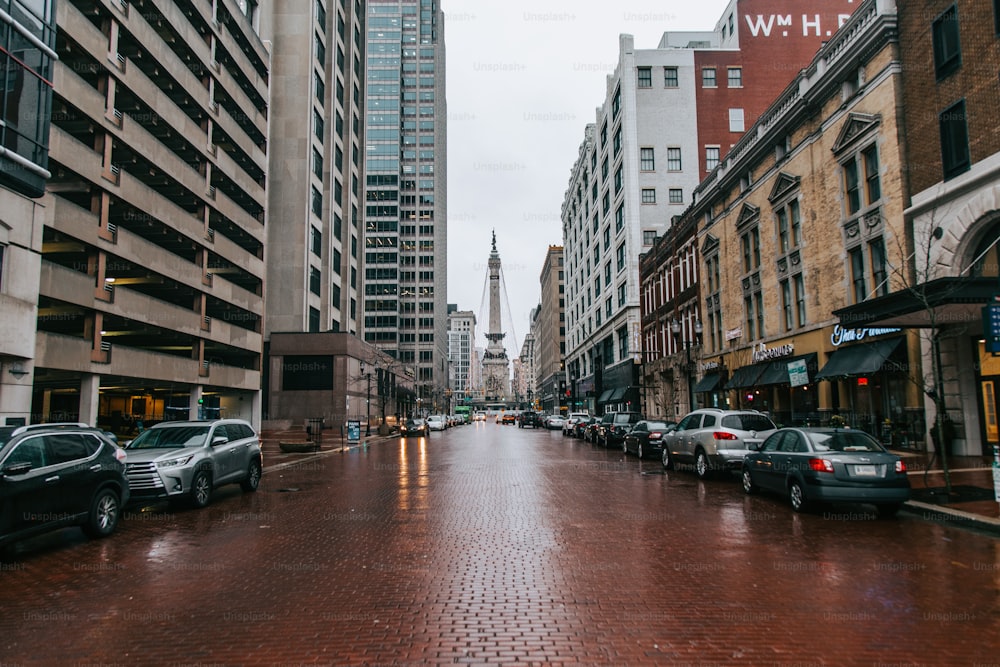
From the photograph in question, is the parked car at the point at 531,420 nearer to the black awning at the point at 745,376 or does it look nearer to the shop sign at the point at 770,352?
the black awning at the point at 745,376

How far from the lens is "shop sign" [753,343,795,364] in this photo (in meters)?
28.1

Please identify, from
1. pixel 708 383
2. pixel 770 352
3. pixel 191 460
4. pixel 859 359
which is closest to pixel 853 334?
pixel 859 359

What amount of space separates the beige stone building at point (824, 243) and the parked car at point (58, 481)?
58.5 feet

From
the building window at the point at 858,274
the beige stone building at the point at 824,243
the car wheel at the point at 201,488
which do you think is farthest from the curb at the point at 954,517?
the building window at the point at 858,274

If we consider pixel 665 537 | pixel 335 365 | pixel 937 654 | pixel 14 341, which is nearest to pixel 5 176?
pixel 14 341

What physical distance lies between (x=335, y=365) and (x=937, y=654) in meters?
54.0

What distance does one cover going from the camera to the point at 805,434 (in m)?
11.8

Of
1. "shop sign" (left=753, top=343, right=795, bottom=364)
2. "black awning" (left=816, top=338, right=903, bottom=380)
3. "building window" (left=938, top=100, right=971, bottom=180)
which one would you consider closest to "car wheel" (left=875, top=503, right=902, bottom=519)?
"black awning" (left=816, top=338, right=903, bottom=380)

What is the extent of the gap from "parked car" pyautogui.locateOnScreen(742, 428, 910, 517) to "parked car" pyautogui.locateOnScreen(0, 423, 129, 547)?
11.3 m

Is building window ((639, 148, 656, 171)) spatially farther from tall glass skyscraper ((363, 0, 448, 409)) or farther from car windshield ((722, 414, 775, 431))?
tall glass skyscraper ((363, 0, 448, 409))

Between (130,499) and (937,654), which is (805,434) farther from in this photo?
(130,499)

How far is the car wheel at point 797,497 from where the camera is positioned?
37.1 ft

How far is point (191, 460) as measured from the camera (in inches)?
499

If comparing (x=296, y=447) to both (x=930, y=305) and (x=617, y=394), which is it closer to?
(x=930, y=305)
